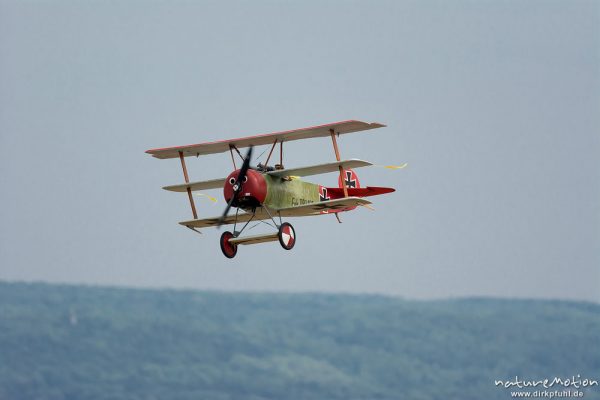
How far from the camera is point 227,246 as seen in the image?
36438mm

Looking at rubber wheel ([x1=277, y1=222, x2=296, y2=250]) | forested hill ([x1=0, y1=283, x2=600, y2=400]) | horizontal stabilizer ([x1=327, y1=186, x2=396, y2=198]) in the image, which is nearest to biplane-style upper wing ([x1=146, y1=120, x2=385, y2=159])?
horizontal stabilizer ([x1=327, y1=186, x2=396, y2=198])

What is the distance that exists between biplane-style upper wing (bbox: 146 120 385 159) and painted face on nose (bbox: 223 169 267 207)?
4.61ft

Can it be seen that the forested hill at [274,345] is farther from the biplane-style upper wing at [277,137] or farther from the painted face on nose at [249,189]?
the painted face on nose at [249,189]

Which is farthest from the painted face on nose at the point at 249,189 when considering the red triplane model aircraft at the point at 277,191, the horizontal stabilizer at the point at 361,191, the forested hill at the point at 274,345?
the forested hill at the point at 274,345

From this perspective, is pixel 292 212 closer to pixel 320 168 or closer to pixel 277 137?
pixel 320 168

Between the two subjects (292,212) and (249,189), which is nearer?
(249,189)

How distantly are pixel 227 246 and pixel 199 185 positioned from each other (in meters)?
2.89

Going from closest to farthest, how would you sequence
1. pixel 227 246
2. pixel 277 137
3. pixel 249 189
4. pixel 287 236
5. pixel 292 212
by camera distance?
pixel 249 189 → pixel 287 236 → pixel 227 246 → pixel 292 212 → pixel 277 137

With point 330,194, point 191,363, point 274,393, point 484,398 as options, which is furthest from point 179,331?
point 330,194

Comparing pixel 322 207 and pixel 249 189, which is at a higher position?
pixel 249 189

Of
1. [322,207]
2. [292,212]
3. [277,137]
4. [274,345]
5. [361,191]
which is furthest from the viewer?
[274,345]

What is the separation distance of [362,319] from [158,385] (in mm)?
24534

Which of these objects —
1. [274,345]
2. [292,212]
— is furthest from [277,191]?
[274,345]

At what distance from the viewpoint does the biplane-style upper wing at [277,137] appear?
36.0 meters
